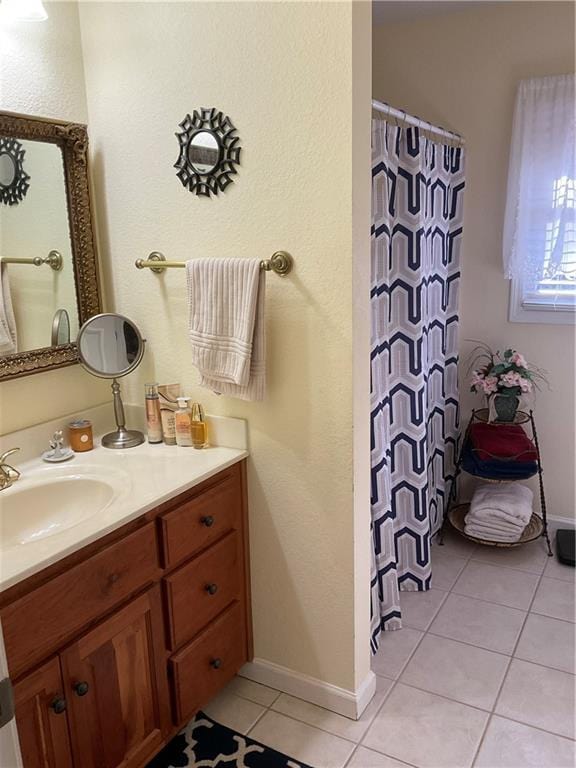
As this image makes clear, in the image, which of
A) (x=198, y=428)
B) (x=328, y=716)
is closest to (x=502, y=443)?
(x=328, y=716)

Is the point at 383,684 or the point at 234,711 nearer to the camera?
the point at 234,711

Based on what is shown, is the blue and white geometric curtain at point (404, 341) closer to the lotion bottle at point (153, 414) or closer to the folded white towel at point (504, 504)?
the folded white towel at point (504, 504)

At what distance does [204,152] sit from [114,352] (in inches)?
25.5

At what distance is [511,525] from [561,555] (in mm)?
248

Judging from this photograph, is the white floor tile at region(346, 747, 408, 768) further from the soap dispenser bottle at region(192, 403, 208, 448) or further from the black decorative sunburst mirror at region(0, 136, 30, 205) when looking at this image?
the black decorative sunburst mirror at region(0, 136, 30, 205)

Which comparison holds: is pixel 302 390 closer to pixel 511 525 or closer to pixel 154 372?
pixel 154 372

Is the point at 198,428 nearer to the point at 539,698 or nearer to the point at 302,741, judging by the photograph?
the point at 302,741

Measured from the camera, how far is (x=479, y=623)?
2.35 meters

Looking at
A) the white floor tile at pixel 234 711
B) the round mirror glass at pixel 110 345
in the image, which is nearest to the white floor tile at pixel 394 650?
the white floor tile at pixel 234 711

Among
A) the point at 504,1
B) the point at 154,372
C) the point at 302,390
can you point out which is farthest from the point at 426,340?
the point at 504,1

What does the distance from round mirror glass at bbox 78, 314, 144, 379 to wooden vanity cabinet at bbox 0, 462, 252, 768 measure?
1.54ft

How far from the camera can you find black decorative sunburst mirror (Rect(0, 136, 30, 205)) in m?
1.70

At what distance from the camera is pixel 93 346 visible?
1.89 metres

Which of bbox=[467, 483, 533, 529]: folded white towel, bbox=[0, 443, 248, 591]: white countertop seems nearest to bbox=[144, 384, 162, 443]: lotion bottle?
bbox=[0, 443, 248, 591]: white countertop
